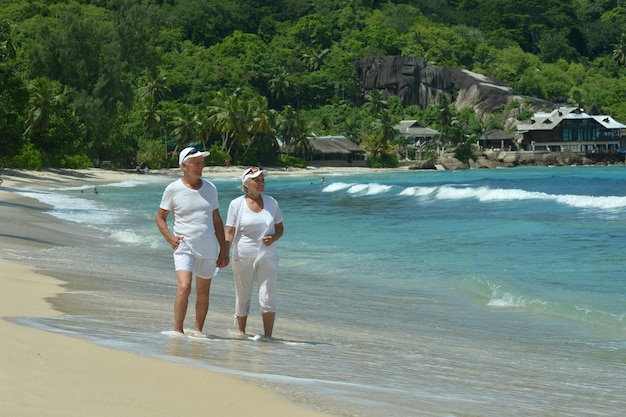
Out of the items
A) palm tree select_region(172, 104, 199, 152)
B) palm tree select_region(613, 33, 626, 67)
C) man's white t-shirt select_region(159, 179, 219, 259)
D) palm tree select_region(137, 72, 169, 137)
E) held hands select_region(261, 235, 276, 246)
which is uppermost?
palm tree select_region(613, 33, 626, 67)

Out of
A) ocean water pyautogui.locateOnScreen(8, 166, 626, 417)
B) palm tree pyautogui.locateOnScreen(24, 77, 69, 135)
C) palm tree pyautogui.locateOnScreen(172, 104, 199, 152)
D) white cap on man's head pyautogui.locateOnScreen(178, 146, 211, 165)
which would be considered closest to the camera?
ocean water pyautogui.locateOnScreen(8, 166, 626, 417)

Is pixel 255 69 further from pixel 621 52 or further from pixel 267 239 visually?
pixel 267 239

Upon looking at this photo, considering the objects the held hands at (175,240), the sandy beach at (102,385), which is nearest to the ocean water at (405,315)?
the sandy beach at (102,385)

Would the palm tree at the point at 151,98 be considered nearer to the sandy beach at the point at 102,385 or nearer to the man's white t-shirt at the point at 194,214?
the man's white t-shirt at the point at 194,214

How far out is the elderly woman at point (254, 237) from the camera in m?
8.49

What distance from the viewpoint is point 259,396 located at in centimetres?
570

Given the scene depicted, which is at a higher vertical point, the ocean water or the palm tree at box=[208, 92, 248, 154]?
the palm tree at box=[208, 92, 248, 154]

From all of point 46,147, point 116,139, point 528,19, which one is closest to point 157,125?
point 116,139

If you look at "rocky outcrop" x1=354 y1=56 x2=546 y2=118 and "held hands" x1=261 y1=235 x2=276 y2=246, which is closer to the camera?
"held hands" x1=261 y1=235 x2=276 y2=246

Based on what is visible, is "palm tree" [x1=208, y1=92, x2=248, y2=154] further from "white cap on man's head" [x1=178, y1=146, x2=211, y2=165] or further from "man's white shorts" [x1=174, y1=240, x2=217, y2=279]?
"man's white shorts" [x1=174, y1=240, x2=217, y2=279]

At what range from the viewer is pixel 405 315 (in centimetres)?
1228

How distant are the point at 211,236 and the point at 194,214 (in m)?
0.23

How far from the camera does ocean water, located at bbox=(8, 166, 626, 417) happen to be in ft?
22.6

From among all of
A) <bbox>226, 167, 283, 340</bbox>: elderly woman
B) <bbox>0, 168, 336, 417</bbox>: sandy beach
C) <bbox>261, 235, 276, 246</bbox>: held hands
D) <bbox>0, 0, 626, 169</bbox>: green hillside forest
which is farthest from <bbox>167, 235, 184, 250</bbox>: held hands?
<bbox>0, 0, 626, 169</bbox>: green hillside forest
